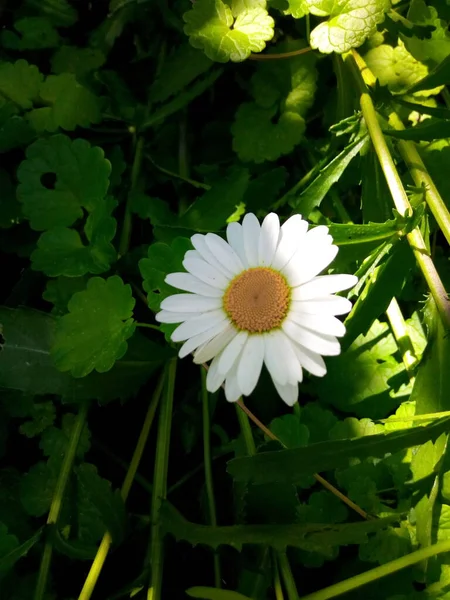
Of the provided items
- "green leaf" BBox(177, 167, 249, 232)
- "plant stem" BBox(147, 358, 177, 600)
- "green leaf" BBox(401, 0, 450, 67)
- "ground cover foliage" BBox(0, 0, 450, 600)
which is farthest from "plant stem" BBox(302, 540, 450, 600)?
"green leaf" BBox(401, 0, 450, 67)

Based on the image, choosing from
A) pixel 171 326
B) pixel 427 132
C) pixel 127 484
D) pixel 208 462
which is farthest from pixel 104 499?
pixel 427 132

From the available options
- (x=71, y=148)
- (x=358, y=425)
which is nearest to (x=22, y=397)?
(x=71, y=148)

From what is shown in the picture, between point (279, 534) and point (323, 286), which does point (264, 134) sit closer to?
point (323, 286)

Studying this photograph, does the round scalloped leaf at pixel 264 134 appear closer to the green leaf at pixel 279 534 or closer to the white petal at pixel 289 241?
the white petal at pixel 289 241

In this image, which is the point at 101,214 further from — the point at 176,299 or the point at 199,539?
the point at 199,539

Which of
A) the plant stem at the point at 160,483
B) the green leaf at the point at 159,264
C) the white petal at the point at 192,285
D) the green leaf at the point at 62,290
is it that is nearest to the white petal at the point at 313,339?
the white petal at the point at 192,285

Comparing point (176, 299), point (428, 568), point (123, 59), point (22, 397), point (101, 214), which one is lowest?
point (428, 568)

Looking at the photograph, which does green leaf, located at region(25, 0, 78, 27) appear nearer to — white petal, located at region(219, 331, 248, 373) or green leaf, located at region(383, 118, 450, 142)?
green leaf, located at region(383, 118, 450, 142)
